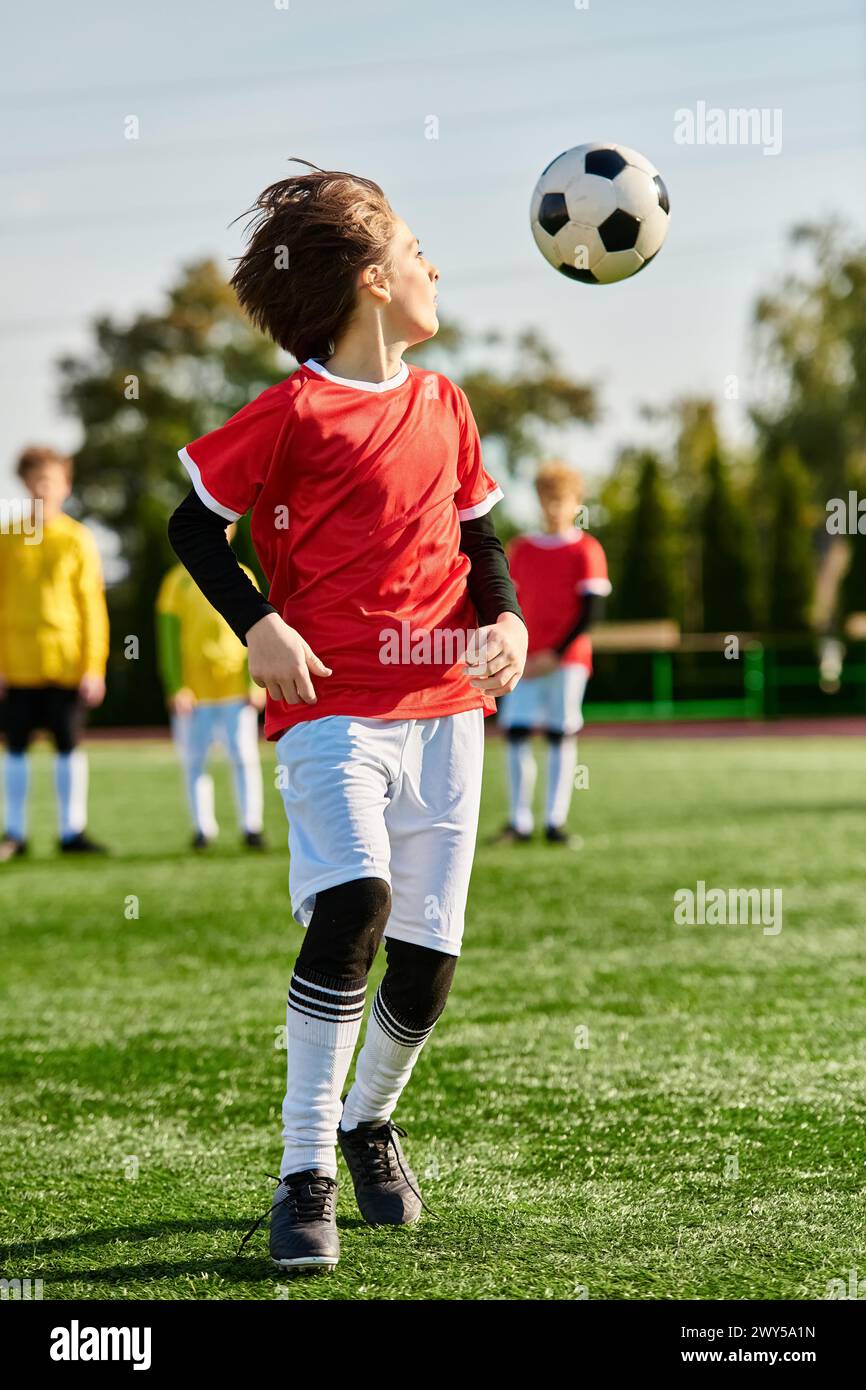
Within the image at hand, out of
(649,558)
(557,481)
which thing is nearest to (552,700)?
(557,481)

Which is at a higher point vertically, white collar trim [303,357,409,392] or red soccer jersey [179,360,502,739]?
white collar trim [303,357,409,392]

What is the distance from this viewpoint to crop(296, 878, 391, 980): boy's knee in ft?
9.70

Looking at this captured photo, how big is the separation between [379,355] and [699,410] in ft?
184

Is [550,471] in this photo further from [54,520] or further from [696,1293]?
[696,1293]

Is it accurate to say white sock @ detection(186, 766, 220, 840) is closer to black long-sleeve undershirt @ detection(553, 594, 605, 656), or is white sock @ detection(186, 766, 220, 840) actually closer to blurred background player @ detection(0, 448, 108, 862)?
blurred background player @ detection(0, 448, 108, 862)

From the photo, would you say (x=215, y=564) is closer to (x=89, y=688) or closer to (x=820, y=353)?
(x=89, y=688)

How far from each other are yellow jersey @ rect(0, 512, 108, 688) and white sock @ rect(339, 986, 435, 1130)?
22.6 ft

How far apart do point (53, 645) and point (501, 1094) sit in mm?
6411

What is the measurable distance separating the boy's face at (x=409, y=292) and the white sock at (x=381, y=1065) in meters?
1.37

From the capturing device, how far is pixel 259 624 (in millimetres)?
2998

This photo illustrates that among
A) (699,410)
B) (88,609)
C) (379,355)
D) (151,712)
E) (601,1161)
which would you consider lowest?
(151,712)

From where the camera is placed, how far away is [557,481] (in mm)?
10008

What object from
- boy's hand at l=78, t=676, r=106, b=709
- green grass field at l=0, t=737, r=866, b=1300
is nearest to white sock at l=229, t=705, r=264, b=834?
boy's hand at l=78, t=676, r=106, b=709
